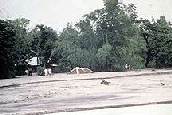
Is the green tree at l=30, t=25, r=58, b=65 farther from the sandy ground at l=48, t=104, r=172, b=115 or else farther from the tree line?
the sandy ground at l=48, t=104, r=172, b=115

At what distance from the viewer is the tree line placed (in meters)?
5.61

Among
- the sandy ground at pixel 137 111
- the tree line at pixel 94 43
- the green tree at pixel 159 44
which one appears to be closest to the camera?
the sandy ground at pixel 137 111

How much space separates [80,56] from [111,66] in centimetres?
63

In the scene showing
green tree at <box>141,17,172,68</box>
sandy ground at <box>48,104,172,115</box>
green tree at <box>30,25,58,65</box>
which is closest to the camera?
sandy ground at <box>48,104,172,115</box>

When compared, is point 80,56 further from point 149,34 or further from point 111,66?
point 149,34

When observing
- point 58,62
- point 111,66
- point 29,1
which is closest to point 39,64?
point 58,62

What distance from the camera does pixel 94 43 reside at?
578 cm

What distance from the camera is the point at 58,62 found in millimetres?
5730

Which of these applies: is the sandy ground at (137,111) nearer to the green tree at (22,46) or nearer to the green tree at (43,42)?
the green tree at (43,42)

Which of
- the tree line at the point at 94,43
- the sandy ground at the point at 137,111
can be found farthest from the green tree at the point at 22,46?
the sandy ground at the point at 137,111

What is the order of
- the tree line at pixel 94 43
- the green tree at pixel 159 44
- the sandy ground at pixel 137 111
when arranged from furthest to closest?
the green tree at pixel 159 44
the tree line at pixel 94 43
the sandy ground at pixel 137 111

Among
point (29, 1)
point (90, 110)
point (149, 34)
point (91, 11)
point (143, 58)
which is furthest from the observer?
point (149, 34)

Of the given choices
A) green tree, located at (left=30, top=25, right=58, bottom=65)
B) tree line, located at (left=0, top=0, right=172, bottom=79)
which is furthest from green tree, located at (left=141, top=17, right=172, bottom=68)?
green tree, located at (left=30, top=25, right=58, bottom=65)

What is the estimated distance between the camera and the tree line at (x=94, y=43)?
18.4ft
